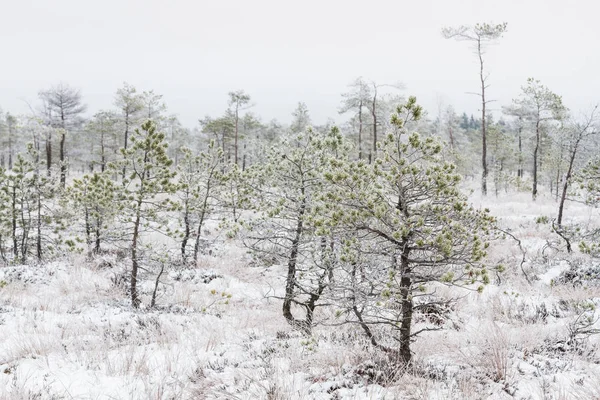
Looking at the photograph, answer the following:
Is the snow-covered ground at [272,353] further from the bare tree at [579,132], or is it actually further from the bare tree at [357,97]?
the bare tree at [357,97]

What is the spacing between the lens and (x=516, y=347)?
14.7ft

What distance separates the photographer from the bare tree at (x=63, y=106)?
2688cm

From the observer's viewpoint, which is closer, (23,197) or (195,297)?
(195,297)

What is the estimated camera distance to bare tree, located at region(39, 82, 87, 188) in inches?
1058

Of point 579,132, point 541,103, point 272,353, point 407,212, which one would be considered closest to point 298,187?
point 407,212

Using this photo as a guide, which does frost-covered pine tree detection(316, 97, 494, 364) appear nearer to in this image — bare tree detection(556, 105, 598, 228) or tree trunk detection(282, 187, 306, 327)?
tree trunk detection(282, 187, 306, 327)

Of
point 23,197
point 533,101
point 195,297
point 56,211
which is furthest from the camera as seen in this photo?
point 533,101

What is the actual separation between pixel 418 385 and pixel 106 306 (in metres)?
6.81

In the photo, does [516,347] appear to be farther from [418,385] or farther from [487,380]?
[418,385]

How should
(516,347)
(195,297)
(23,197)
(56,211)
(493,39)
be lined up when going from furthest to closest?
(493,39)
(56,211)
(23,197)
(195,297)
(516,347)

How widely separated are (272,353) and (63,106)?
30.3m

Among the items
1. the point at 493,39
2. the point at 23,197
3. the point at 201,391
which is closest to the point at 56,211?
the point at 23,197

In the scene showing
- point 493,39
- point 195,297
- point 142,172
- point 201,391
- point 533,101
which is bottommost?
point 195,297

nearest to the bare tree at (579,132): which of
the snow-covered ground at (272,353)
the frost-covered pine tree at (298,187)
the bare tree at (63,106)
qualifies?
the snow-covered ground at (272,353)
